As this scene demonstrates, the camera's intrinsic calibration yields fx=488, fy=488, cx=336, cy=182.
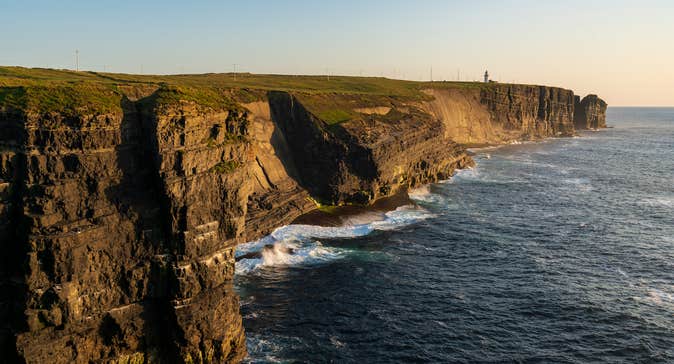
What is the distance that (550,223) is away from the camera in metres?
79.4

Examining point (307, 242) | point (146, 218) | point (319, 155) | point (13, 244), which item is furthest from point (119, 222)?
point (319, 155)

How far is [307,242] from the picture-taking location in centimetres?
6944

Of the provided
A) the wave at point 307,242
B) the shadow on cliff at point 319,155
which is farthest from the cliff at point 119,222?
the shadow on cliff at point 319,155

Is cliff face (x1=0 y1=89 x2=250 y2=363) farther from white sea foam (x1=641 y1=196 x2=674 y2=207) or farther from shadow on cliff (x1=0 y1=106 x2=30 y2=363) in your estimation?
white sea foam (x1=641 y1=196 x2=674 y2=207)

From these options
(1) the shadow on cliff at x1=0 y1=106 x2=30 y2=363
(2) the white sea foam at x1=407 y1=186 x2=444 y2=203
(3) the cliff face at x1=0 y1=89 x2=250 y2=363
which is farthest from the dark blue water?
(1) the shadow on cliff at x1=0 y1=106 x2=30 y2=363

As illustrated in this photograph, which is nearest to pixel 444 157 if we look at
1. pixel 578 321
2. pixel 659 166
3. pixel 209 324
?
pixel 659 166

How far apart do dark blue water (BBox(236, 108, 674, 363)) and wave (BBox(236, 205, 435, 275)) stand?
0.29m

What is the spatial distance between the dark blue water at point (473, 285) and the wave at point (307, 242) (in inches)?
11.5

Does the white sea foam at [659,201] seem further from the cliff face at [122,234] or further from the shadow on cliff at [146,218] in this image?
the shadow on cliff at [146,218]

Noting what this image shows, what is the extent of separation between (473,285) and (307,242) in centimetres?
2463

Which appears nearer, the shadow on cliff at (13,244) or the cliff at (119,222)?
the shadow on cliff at (13,244)

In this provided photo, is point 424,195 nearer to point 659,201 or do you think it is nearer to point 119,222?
point 659,201

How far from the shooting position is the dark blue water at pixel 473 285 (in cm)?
4238

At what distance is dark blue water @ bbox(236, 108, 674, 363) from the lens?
4238 cm
